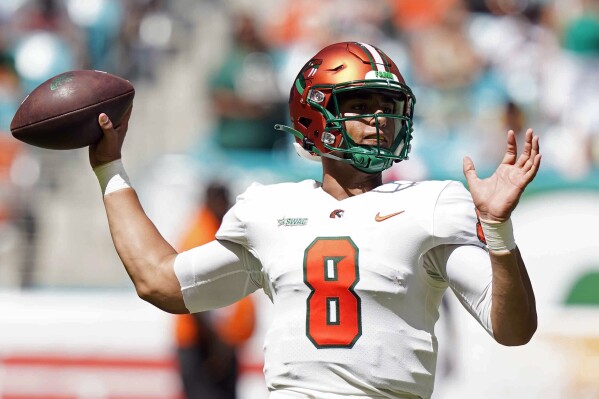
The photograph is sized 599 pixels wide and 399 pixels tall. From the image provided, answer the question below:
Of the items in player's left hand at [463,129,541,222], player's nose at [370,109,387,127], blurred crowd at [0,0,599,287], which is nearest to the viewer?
player's left hand at [463,129,541,222]

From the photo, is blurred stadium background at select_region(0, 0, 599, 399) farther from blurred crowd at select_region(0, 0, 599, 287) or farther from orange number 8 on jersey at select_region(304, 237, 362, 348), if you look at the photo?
orange number 8 on jersey at select_region(304, 237, 362, 348)

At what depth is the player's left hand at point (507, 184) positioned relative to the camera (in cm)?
271

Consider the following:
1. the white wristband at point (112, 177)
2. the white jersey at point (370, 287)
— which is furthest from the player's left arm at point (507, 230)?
the white wristband at point (112, 177)

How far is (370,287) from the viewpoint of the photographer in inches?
116

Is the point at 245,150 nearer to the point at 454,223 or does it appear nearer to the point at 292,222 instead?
the point at 292,222

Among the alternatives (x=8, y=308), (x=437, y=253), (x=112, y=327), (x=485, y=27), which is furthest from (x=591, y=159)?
(x=437, y=253)

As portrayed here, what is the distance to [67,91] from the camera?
3.42 meters

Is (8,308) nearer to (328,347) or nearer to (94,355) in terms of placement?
(94,355)

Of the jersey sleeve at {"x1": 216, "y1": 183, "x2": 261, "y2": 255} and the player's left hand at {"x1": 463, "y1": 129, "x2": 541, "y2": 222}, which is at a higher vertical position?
the player's left hand at {"x1": 463, "y1": 129, "x2": 541, "y2": 222}

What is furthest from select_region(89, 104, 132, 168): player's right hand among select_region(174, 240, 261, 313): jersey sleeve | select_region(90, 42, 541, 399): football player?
select_region(174, 240, 261, 313): jersey sleeve

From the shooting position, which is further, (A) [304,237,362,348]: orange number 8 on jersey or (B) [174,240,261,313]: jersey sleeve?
(B) [174,240,261,313]: jersey sleeve

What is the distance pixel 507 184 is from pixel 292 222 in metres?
0.67

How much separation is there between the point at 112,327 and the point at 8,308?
720mm

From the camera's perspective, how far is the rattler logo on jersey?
3.11m
